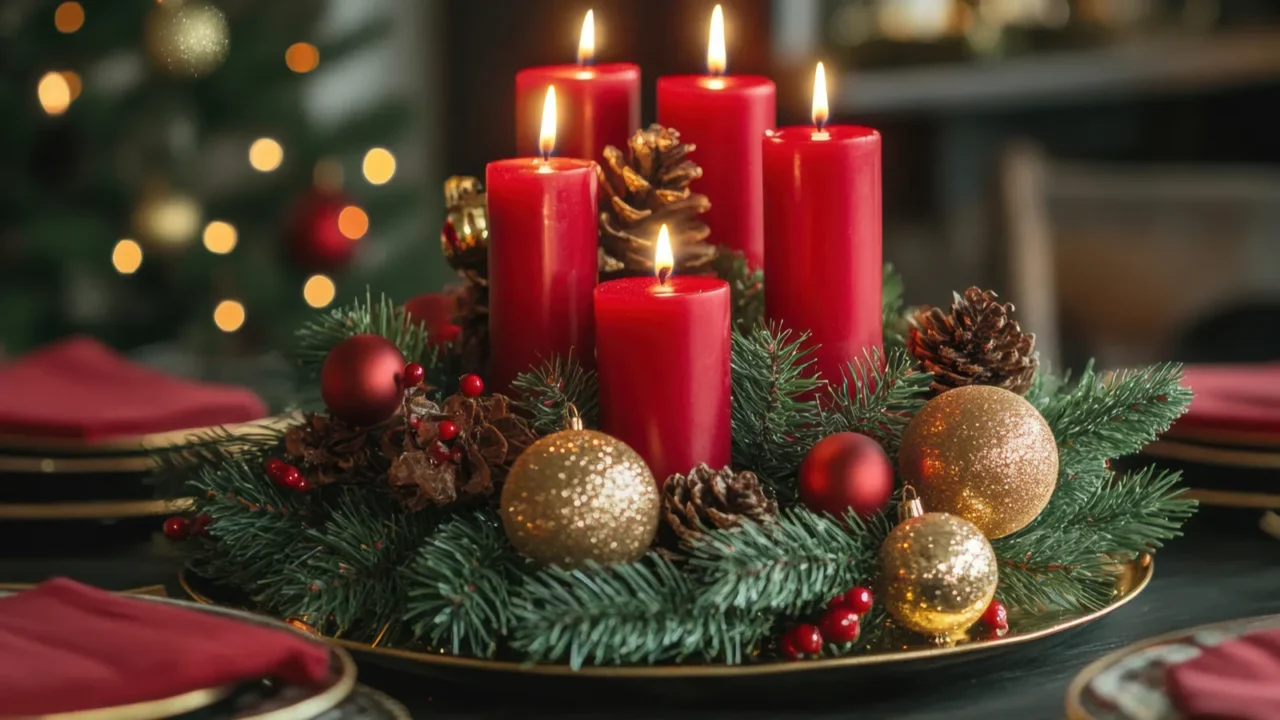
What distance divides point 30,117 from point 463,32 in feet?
4.59

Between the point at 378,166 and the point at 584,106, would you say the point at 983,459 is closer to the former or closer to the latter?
the point at 584,106

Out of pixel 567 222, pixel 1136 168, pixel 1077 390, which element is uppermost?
pixel 567 222

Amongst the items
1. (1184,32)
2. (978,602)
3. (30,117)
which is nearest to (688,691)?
(978,602)

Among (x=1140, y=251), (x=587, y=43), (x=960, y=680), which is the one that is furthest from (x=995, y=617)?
(x=1140, y=251)

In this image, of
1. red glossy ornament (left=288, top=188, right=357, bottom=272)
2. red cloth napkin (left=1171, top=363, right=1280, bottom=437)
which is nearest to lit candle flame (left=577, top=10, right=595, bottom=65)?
red cloth napkin (left=1171, top=363, right=1280, bottom=437)

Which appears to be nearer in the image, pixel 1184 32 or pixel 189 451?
pixel 189 451

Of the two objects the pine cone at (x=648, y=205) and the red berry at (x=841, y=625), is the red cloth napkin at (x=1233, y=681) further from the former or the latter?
the pine cone at (x=648, y=205)

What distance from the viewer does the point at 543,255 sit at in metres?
0.70

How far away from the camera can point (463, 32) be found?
345 centimetres

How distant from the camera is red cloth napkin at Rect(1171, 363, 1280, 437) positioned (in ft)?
2.87

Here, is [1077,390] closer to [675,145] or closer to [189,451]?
[675,145]

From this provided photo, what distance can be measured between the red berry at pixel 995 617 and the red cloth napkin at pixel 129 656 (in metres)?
0.28

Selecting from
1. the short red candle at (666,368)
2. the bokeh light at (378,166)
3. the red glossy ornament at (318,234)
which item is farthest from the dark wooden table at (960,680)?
the bokeh light at (378,166)

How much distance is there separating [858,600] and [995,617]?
7 cm
